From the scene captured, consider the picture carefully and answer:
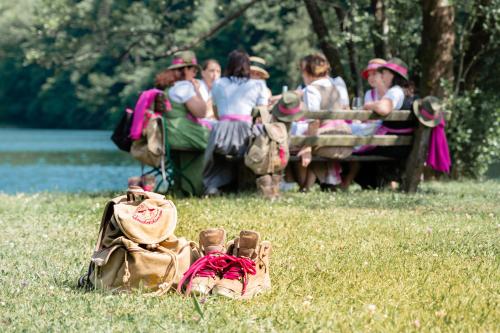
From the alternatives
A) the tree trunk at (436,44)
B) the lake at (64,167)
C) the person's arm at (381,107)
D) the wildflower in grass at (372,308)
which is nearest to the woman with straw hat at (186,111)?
the person's arm at (381,107)

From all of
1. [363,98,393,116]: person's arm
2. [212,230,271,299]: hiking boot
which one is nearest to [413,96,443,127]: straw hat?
[363,98,393,116]: person's arm

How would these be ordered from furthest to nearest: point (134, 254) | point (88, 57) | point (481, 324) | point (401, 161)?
point (88, 57)
point (401, 161)
point (134, 254)
point (481, 324)

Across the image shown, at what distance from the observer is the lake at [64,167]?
27575 millimetres

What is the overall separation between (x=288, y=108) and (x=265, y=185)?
0.89 meters

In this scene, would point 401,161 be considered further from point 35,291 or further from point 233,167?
point 35,291

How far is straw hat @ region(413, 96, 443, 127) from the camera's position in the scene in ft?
37.0

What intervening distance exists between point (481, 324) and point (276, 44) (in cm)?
5557

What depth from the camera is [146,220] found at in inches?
204

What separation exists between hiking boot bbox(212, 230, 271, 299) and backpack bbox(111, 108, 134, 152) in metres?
6.51

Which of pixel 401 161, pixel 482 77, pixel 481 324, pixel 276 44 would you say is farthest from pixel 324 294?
pixel 276 44

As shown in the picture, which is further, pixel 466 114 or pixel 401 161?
pixel 466 114

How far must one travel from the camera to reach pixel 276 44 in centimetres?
5944

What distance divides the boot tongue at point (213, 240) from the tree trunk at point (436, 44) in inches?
330

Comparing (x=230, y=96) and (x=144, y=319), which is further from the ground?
(x=230, y=96)
